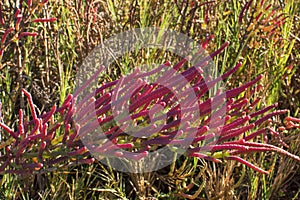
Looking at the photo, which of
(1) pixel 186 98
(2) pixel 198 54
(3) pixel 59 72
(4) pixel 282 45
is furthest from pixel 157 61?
(1) pixel 186 98

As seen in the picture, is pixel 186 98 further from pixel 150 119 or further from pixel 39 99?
pixel 39 99

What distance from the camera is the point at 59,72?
6.35 ft

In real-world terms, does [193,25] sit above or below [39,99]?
above

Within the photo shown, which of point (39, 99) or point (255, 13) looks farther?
point (255, 13)

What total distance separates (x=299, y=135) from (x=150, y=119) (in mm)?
893

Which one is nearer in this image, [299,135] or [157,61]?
[299,135]

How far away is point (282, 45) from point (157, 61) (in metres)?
0.52

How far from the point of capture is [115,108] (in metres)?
1.12

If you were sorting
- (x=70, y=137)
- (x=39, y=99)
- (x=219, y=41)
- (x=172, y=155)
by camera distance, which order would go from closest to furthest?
(x=70, y=137) < (x=172, y=155) < (x=39, y=99) < (x=219, y=41)

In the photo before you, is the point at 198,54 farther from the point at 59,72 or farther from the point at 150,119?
the point at 150,119

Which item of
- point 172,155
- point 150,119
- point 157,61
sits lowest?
point 172,155

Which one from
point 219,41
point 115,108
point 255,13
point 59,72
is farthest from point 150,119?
point 255,13

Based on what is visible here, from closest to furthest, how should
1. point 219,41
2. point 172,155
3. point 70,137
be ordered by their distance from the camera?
point 70,137
point 172,155
point 219,41

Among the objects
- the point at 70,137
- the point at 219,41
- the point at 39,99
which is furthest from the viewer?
the point at 219,41
